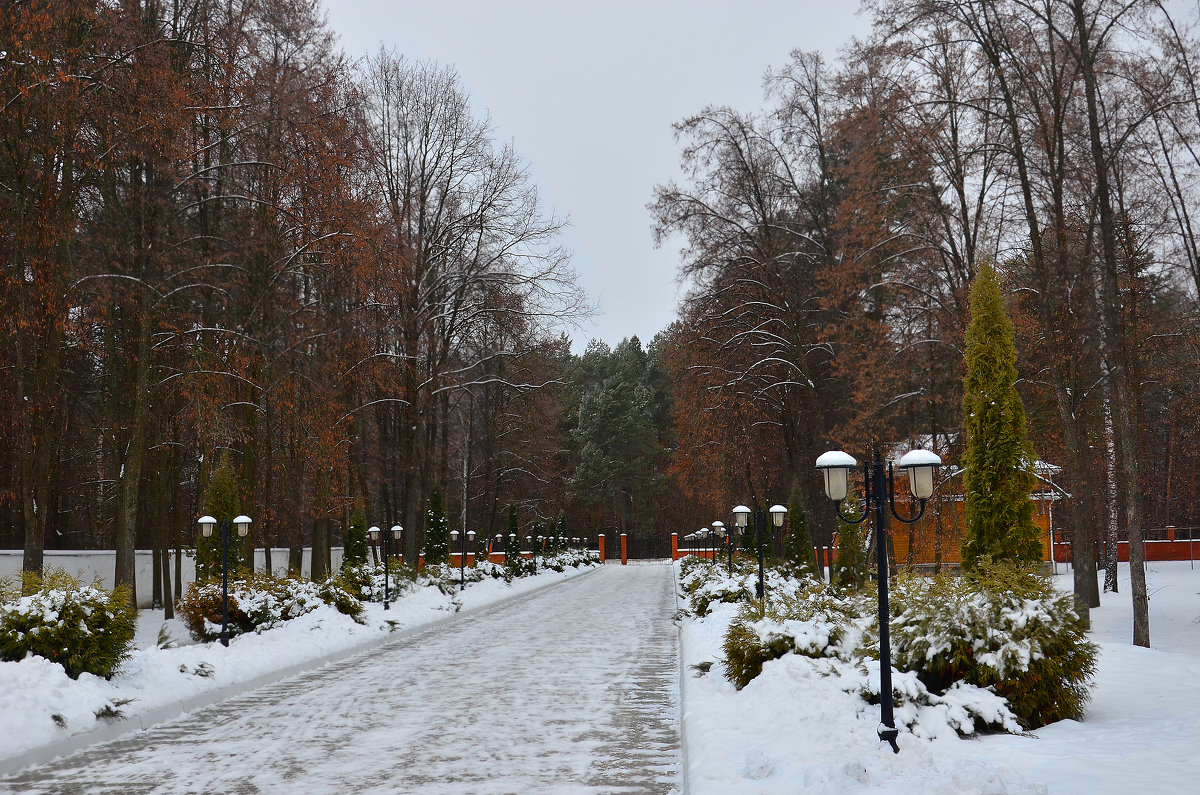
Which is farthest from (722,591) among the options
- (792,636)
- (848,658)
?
(848,658)

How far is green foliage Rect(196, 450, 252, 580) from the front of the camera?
20328 millimetres

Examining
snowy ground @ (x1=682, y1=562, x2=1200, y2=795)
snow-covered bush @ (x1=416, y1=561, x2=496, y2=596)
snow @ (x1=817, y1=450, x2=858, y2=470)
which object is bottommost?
snow-covered bush @ (x1=416, y1=561, x2=496, y2=596)

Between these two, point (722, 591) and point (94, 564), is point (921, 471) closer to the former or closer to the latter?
point (722, 591)

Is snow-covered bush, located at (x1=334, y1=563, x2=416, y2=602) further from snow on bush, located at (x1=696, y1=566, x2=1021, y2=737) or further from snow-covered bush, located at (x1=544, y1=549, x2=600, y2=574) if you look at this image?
snow-covered bush, located at (x1=544, y1=549, x2=600, y2=574)

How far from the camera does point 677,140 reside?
80.7ft

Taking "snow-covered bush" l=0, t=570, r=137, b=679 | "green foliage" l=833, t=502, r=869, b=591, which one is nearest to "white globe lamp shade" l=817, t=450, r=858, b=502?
"snow-covered bush" l=0, t=570, r=137, b=679

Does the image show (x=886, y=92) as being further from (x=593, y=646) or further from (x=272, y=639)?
(x=272, y=639)

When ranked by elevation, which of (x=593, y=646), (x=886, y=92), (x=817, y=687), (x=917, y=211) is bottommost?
(x=593, y=646)

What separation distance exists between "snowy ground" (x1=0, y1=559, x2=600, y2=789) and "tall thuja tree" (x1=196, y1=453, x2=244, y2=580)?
286cm

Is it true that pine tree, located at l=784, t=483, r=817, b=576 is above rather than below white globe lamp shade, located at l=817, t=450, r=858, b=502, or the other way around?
below

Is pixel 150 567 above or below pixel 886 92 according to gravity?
below

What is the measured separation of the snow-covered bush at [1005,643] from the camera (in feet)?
24.8

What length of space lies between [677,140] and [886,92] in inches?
304

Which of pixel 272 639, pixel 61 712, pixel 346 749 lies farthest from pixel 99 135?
pixel 346 749
